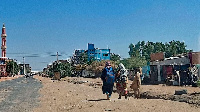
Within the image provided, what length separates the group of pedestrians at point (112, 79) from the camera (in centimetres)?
1091

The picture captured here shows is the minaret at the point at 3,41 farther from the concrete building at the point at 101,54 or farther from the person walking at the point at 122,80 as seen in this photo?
the person walking at the point at 122,80

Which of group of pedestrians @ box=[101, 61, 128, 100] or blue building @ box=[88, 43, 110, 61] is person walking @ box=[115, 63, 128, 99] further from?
blue building @ box=[88, 43, 110, 61]

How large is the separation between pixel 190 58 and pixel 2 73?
249 feet

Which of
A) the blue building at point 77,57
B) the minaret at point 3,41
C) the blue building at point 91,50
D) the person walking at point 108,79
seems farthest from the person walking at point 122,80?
the minaret at point 3,41

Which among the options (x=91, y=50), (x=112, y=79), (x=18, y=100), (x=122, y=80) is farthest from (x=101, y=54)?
(x=112, y=79)

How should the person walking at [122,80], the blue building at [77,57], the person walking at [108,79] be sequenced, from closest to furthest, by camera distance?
the person walking at [108,79] < the person walking at [122,80] < the blue building at [77,57]

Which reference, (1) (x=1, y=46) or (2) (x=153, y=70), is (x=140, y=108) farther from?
(1) (x=1, y=46)

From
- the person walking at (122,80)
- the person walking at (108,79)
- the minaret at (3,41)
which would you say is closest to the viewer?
the person walking at (108,79)

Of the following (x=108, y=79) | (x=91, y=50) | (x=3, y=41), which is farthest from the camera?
(x=91, y=50)

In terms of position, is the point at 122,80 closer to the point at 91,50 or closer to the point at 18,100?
the point at 18,100

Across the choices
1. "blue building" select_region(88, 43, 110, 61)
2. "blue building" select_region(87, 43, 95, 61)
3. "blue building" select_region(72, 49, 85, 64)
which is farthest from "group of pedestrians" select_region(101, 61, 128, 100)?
"blue building" select_region(87, 43, 95, 61)

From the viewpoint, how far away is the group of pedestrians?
1091 cm

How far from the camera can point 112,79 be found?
1095cm

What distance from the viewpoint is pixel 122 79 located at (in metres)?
11.2
